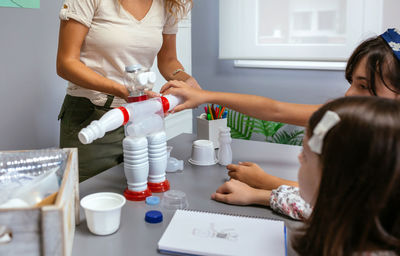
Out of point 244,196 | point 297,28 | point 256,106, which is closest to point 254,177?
point 244,196

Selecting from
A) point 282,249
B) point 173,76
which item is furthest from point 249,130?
point 282,249

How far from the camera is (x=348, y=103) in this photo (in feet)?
2.32

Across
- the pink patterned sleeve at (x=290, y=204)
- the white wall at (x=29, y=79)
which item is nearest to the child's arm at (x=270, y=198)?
the pink patterned sleeve at (x=290, y=204)

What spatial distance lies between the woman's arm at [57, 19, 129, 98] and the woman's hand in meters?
0.50

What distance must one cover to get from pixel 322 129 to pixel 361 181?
0.34 ft

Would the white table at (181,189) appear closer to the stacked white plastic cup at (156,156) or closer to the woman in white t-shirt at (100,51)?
the stacked white plastic cup at (156,156)

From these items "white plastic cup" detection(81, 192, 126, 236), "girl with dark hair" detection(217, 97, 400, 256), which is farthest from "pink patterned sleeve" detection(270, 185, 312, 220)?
"white plastic cup" detection(81, 192, 126, 236)

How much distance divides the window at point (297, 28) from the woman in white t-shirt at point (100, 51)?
138 centimetres

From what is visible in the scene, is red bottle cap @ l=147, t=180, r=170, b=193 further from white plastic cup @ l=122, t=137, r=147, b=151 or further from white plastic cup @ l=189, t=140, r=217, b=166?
white plastic cup @ l=189, t=140, r=217, b=166

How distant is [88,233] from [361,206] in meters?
0.58

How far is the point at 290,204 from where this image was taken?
1.00m

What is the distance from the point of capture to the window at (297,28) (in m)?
2.62

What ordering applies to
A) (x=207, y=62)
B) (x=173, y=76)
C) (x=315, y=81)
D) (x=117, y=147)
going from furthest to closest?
(x=207, y=62) → (x=315, y=81) → (x=173, y=76) → (x=117, y=147)

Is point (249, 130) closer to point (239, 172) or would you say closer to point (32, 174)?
point (239, 172)
